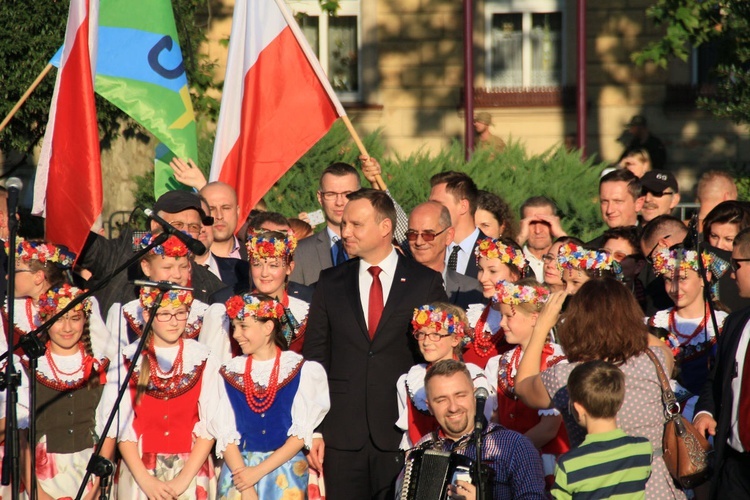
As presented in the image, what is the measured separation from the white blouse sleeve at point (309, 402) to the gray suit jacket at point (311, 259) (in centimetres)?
153

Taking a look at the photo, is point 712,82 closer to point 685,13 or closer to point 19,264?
point 685,13

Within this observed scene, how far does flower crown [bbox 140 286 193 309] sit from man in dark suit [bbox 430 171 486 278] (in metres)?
2.23

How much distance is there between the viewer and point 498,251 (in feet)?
25.1

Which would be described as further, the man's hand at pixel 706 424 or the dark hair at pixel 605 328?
the man's hand at pixel 706 424

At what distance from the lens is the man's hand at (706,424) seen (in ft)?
20.3

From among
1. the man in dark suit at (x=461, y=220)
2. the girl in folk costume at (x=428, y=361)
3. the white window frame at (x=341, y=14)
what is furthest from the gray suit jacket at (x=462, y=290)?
the white window frame at (x=341, y=14)

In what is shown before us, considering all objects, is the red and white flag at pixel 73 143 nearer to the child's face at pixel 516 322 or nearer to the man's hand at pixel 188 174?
the man's hand at pixel 188 174

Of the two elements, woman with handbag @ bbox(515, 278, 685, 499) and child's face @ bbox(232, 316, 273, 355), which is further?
child's face @ bbox(232, 316, 273, 355)

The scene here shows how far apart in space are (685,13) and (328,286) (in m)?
7.73

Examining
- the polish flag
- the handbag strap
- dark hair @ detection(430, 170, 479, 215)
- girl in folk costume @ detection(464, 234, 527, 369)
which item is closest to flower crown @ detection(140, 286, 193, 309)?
girl in folk costume @ detection(464, 234, 527, 369)

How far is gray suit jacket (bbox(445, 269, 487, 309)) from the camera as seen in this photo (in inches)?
313

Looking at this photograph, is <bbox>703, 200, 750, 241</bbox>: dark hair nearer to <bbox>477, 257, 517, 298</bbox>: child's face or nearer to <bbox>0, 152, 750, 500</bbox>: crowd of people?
<bbox>0, 152, 750, 500</bbox>: crowd of people

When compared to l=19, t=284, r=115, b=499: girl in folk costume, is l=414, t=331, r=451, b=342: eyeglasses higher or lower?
higher

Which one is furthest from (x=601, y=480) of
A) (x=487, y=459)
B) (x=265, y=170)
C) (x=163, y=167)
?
(x=163, y=167)
